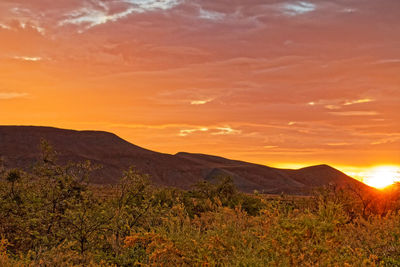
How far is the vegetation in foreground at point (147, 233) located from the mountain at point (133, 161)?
92.4 meters

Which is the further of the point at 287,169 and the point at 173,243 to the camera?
the point at 287,169

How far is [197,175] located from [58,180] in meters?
114

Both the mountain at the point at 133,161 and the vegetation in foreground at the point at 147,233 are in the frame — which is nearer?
the vegetation in foreground at the point at 147,233

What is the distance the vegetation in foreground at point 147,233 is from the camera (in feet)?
39.5

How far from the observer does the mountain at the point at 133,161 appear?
120688mm

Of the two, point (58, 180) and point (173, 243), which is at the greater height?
point (58, 180)

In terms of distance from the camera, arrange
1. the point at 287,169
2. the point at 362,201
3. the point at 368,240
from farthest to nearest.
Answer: the point at 287,169 < the point at 362,201 < the point at 368,240

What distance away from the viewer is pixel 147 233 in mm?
13250

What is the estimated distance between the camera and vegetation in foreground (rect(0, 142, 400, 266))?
474 inches

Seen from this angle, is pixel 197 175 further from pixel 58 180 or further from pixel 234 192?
pixel 58 180

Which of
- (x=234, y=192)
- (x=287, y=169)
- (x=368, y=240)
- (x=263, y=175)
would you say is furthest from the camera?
(x=287, y=169)

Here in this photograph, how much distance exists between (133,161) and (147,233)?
392ft

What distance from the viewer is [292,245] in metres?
12.0

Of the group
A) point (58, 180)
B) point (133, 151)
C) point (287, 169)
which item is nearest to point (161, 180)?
point (133, 151)
